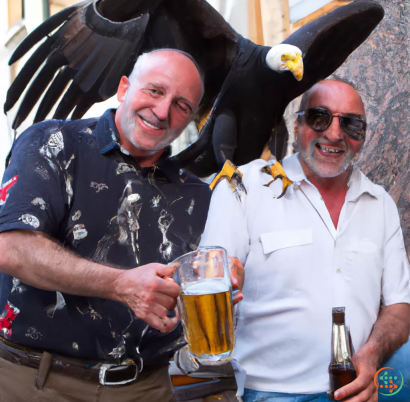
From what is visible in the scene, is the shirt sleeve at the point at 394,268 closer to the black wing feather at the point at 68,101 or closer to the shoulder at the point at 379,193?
the shoulder at the point at 379,193

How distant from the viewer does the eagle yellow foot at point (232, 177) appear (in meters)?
1.24

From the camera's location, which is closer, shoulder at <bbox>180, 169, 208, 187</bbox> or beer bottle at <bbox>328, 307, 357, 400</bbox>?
beer bottle at <bbox>328, 307, 357, 400</bbox>

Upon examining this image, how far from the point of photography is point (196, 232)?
3.74 feet

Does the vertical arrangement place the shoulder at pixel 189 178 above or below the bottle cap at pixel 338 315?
above

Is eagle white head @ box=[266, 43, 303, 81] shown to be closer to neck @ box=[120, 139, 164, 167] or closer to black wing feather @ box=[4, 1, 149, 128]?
black wing feather @ box=[4, 1, 149, 128]

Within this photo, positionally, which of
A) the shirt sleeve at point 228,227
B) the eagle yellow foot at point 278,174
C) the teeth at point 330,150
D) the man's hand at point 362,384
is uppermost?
the teeth at point 330,150

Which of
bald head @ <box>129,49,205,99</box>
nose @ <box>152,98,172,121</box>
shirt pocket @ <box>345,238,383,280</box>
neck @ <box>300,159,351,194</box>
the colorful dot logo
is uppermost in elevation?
bald head @ <box>129,49,205,99</box>

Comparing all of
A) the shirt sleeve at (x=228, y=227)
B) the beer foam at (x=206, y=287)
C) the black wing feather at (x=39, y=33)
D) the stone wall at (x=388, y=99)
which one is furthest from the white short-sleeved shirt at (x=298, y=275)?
the black wing feather at (x=39, y=33)

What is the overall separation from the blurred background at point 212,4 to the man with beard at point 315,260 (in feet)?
0.72

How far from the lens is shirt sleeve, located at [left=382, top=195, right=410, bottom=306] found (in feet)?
3.92

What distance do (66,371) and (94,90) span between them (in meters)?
0.76

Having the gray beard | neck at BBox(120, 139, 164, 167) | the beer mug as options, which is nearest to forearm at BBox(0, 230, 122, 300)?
the beer mug

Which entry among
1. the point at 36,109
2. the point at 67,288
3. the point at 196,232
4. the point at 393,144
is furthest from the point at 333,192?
the point at 36,109

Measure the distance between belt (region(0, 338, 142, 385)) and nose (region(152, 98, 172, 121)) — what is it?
0.57 meters
